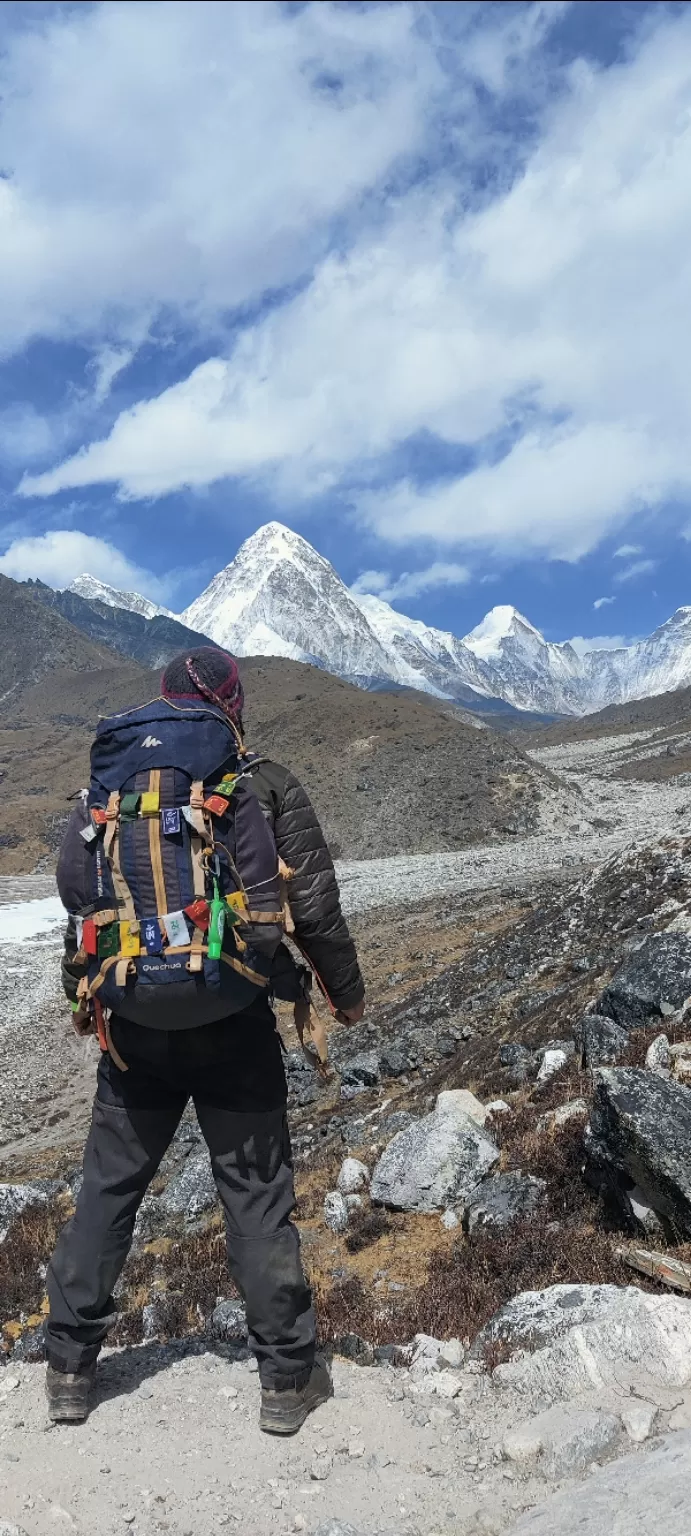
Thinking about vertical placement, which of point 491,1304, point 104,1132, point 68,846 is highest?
point 68,846

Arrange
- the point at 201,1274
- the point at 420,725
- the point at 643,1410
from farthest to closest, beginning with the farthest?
the point at 420,725
the point at 201,1274
the point at 643,1410

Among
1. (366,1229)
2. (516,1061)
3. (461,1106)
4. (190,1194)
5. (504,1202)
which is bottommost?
(190,1194)

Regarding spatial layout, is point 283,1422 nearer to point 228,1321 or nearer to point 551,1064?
point 228,1321

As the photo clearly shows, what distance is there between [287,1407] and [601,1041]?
21.7 feet

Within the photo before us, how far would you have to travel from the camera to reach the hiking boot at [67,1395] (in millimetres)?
4266

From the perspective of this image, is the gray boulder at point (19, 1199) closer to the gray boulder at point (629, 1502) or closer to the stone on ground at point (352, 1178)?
the stone on ground at point (352, 1178)

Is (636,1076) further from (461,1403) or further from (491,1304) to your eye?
(461,1403)

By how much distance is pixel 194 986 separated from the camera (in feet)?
13.0

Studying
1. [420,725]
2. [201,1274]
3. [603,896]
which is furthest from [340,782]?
[201,1274]

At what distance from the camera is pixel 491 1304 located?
18.1 ft

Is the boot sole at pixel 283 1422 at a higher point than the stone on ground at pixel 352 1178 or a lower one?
higher

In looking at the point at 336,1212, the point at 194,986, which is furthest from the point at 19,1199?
the point at 194,986

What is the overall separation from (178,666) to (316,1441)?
4018 mm

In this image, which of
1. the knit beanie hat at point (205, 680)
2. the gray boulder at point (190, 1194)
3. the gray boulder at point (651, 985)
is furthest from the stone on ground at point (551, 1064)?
the knit beanie hat at point (205, 680)
